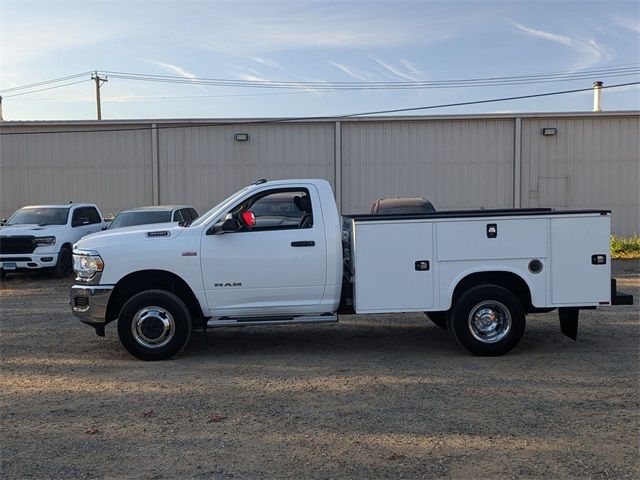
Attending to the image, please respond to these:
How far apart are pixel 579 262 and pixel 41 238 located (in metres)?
12.5

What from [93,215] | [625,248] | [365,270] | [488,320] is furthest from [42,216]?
[625,248]

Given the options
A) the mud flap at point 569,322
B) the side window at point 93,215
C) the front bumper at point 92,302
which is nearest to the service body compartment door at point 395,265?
the mud flap at point 569,322

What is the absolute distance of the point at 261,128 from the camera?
20672 mm

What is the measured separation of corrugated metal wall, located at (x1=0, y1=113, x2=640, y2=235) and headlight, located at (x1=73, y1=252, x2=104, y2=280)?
1378cm

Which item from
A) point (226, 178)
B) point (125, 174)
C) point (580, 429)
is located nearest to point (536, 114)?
point (226, 178)

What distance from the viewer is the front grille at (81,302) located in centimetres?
700

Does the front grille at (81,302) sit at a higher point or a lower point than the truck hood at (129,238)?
lower

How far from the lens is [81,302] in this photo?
277 inches

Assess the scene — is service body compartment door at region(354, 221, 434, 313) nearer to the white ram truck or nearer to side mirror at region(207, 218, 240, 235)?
side mirror at region(207, 218, 240, 235)

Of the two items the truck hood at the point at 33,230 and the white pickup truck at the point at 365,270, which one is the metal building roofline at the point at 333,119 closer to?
the truck hood at the point at 33,230

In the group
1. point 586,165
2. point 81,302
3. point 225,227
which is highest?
point 586,165

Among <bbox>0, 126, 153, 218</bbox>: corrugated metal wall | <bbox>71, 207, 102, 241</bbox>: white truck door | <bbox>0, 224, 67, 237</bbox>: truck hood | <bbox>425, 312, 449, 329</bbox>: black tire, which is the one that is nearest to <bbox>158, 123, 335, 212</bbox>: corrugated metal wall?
<bbox>0, 126, 153, 218</bbox>: corrugated metal wall

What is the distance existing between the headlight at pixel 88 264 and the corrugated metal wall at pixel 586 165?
1673cm

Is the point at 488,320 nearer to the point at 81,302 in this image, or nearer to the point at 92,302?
the point at 92,302
